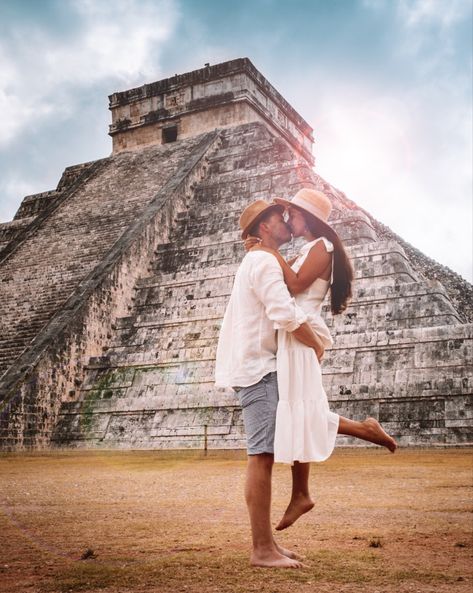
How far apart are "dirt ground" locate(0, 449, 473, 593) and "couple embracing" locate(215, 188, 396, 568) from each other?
0.34 m

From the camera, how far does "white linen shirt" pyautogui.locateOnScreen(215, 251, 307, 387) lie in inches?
131

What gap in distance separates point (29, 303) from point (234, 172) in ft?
19.8

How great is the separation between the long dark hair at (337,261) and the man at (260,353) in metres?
0.17

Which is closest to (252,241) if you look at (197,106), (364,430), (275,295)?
(275,295)

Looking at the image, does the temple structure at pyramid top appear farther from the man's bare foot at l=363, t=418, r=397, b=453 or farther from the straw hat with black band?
the man's bare foot at l=363, t=418, r=397, b=453

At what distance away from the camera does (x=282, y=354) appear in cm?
336

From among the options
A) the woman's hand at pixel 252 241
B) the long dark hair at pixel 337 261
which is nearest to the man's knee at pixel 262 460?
the long dark hair at pixel 337 261

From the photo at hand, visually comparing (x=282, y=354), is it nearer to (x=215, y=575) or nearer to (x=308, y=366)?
(x=308, y=366)

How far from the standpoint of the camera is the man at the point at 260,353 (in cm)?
319

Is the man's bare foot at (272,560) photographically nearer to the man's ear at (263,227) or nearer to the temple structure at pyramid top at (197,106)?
the man's ear at (263,227)

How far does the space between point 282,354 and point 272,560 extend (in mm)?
915

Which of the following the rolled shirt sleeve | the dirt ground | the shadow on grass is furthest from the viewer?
the rolled shirt sleeve

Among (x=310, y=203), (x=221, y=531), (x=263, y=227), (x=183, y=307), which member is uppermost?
(x=183, y=307)

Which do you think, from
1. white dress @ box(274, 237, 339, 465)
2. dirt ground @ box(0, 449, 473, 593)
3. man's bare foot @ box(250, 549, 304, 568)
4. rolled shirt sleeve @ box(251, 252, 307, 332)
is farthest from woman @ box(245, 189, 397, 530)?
dirt ground @ box(0, 449, 473, 593)
